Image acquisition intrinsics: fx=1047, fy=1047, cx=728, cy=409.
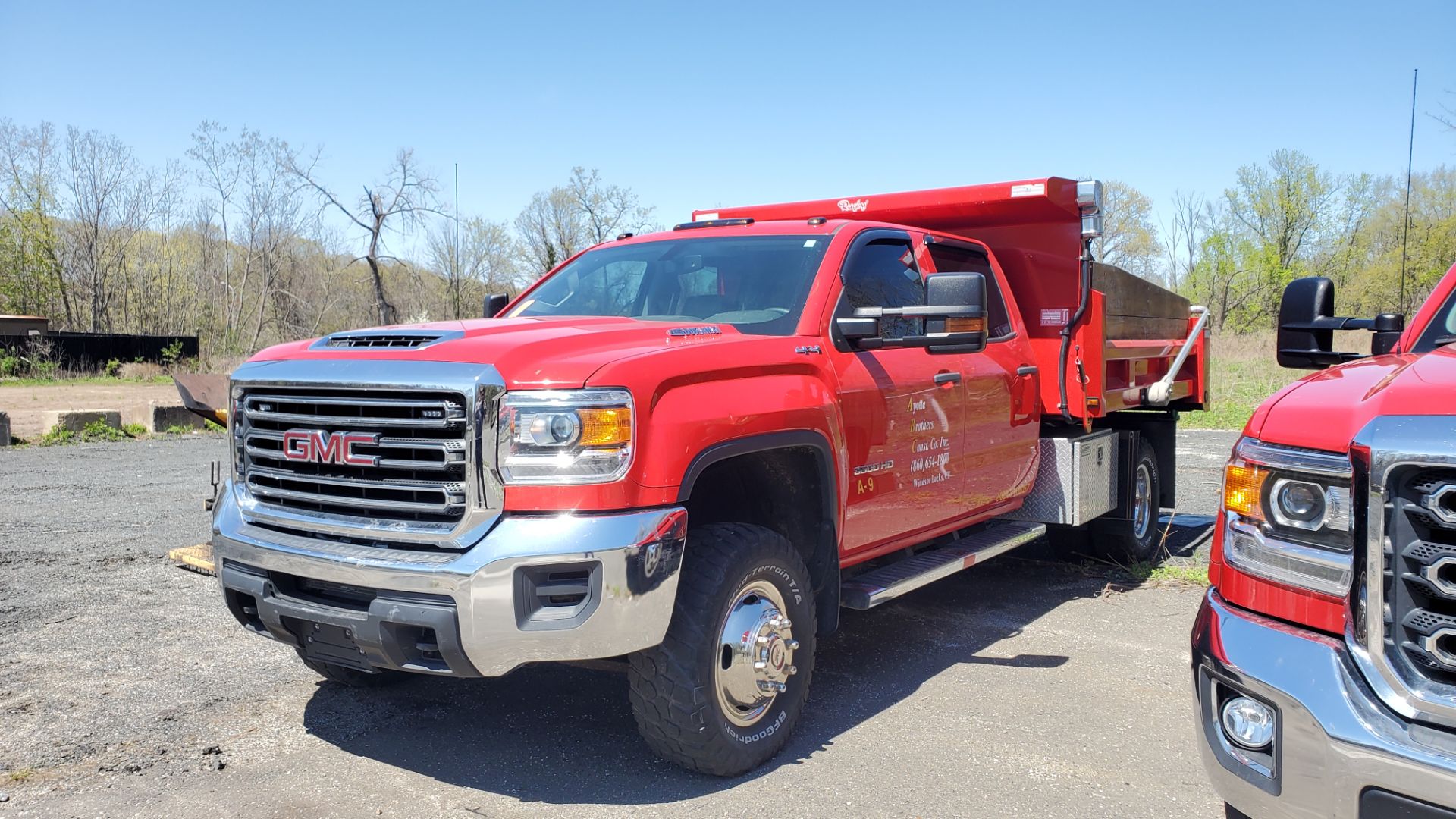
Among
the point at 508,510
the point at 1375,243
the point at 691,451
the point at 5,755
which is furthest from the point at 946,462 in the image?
the point at 1375,243

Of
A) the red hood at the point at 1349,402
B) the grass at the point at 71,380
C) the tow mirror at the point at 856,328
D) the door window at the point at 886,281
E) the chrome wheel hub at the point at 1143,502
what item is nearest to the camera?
the red hood at the point at 1349,402

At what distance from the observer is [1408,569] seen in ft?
7.24

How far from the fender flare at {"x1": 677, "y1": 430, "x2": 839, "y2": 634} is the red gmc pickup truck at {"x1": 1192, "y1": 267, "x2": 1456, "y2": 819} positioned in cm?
153

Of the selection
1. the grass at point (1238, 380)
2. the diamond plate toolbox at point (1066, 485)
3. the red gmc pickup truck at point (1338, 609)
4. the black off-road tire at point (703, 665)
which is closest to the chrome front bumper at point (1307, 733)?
the red gmc pickup truck at point (1338, 609)

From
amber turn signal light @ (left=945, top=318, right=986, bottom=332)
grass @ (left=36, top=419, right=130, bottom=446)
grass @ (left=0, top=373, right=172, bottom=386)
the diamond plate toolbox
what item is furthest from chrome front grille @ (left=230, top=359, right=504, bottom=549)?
grass @ (left=0, top=373, right=172, bottom=386)

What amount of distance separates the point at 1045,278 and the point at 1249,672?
4.27 m

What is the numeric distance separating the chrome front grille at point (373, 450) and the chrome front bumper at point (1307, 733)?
6.71 ft

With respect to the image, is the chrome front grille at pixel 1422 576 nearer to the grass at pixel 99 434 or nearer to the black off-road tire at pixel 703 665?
the black off-road tire at pixel 703 665

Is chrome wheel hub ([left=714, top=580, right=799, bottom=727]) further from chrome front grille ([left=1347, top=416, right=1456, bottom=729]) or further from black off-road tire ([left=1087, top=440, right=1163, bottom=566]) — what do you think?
black off-road tire ([left=1087, top=440, right=1163, bottom=566])

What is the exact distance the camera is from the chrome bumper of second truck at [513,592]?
3.12 meters

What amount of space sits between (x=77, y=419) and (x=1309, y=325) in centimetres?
1575

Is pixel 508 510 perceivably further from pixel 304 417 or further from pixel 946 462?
pixel 946 462

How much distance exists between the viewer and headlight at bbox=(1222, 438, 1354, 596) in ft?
7.67

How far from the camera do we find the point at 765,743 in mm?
3785
